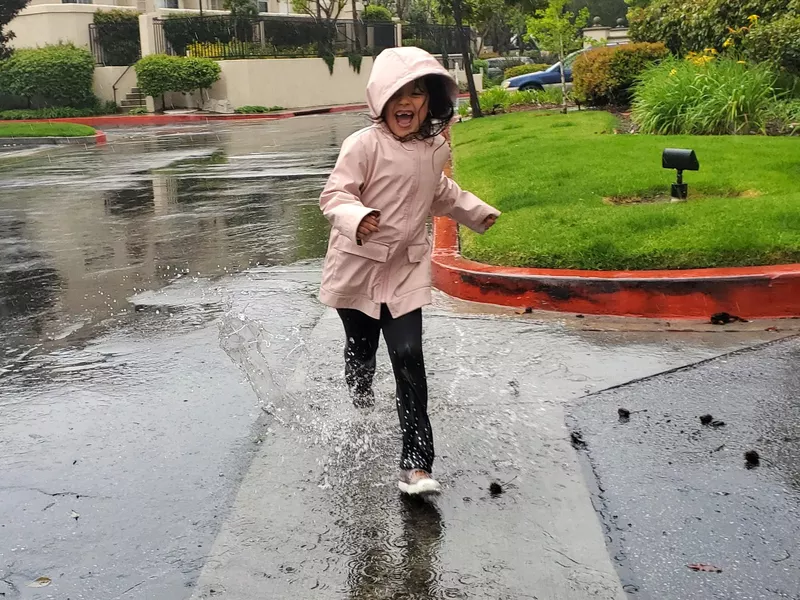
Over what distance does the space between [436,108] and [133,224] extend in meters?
7.20

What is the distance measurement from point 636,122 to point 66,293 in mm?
9400

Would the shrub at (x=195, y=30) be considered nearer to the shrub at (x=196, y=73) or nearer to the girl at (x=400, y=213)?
the shrub at (x=196, y=73)

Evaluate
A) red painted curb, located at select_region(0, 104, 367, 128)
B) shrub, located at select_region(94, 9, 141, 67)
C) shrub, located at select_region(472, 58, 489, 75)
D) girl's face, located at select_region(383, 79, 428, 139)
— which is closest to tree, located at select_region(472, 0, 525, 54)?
shrub, located at select_region(472, 58, 489, 75)

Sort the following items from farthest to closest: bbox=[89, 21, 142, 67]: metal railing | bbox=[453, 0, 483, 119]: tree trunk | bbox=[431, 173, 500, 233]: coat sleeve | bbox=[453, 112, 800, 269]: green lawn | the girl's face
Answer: bbox=[89, 21, 142, 67]: metal railing < bbox=[453, 0, 483, 119]: tree trunk < bbox=[453, 112, 800, 269]: green lawn < bbox=[431, 173, 500, 233]: coat sleeve < the girl's face

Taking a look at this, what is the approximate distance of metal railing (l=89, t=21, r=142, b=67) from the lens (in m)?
35.8

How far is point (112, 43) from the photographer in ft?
118

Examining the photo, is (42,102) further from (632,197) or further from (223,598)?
(223,598)

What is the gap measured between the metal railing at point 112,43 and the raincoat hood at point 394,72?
34163mm

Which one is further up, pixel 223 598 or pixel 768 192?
pixel 768 192

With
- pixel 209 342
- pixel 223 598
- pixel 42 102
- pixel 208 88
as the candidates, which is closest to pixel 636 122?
pixel 209 342

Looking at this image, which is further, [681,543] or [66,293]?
[66,293]

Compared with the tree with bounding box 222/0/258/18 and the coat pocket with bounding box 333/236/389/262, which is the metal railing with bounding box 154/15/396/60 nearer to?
the tree with bounding box 222/0/258/18

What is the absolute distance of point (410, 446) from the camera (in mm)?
3967

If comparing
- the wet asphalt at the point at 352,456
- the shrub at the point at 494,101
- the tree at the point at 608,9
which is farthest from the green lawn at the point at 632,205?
the tree at the point at 608,9
